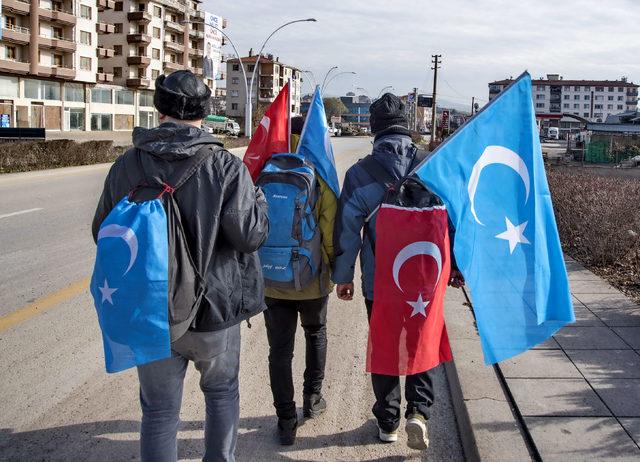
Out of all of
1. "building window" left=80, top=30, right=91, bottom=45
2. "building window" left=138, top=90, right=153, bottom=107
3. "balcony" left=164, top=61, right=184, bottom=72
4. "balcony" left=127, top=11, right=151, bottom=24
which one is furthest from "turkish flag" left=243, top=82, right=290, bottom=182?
"balcony" left=164, top=61, right=184, bottom=72

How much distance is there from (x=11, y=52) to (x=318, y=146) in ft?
199

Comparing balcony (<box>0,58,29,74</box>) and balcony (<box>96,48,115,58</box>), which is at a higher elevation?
balcony (<box>96,48,115,58</box>)

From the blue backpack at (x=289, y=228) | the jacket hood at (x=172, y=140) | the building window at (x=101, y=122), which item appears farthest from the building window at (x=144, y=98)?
the jacket hood at (x=172, y=140)

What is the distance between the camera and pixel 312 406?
412 centimetres

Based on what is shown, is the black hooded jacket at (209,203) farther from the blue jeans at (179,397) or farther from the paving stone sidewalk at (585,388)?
the paving stone sidewalk at (585,388)

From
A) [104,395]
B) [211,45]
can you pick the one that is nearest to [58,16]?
[211,45]

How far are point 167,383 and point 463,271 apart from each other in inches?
61.1

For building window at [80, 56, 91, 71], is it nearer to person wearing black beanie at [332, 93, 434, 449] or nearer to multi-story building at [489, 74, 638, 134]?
person wearing black beanie at [332, 93, 434, 449]

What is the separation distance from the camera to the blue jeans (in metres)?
2.81

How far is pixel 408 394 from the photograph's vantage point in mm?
3760

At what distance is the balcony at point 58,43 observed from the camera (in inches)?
2349

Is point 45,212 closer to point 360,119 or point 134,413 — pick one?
point 134,413

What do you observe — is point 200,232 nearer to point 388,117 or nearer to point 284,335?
point 284,335

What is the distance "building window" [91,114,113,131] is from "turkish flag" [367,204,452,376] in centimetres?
7061
